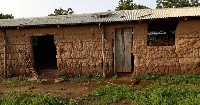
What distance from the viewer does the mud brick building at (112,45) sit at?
9.52 metres

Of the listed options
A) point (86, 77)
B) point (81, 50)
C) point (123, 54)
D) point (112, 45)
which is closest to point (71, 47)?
point (81, 50)

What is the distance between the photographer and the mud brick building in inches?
375

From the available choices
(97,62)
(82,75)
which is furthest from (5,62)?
(97,62)

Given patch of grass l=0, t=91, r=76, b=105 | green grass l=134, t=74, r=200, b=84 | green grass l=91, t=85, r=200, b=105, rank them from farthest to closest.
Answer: green grass l=134, t=74, r=200, b=84 < patch of grass l=0, t=91, r=76, b=105 < green grass l=91, t=85, r=200, b=105

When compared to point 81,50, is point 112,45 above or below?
above

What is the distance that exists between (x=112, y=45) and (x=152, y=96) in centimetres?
412

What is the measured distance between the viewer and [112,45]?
404 inches

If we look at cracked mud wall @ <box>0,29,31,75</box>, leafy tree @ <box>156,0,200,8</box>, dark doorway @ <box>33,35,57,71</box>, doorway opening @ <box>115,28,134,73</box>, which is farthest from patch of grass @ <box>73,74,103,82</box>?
leafy tree @ <box>156,0,200,8</box>

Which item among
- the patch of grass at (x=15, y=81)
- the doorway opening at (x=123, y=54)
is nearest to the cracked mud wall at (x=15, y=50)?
the patch of grass at (x=15, y=81)

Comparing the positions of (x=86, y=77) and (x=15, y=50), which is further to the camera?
(x=15, y=50)

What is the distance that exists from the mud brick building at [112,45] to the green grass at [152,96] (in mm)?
2476

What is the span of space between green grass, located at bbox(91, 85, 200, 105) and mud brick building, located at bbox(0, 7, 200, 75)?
248 centimetres

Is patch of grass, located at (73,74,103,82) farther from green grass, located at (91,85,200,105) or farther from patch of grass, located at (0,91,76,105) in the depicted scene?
patch of grass, located at (0,91,76,105)

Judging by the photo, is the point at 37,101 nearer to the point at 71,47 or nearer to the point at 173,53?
the point at 71,47
